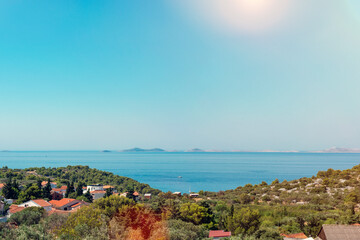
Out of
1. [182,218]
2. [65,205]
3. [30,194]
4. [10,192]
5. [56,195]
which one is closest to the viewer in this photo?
[182,218]

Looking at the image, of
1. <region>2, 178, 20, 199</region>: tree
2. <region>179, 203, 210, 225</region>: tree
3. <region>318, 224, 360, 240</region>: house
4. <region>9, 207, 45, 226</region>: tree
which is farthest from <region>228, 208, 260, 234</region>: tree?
<region>2, 178, 20, 199</region>: tree

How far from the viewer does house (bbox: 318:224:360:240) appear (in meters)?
17.4

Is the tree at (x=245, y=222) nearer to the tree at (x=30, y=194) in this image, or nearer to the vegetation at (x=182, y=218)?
the vegetation at (x=182, y=218)

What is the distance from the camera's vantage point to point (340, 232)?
17938 mm

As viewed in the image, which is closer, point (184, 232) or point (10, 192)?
point (184, 232)

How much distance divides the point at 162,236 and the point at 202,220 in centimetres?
903

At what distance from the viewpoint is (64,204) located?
41469 mm

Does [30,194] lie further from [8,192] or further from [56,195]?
[56,195]

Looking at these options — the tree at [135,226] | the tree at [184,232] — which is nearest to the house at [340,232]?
the tree at [184,232]

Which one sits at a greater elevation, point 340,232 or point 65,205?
point 340,232

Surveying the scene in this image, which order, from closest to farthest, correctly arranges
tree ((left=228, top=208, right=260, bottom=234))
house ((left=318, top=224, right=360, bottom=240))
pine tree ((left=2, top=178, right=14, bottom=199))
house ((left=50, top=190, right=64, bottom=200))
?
house ((left=318, top=224, right=360, bottom=240)) < tree ((left=228, top=208, right=260, bottom=234)) < pine tree ((left=2, top=178, right=14, bottom=199)) < house ((left=50, top=190, right=64, bottom=200))

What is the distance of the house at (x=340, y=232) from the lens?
17.4 m

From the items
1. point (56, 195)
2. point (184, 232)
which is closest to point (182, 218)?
point (184, 232)

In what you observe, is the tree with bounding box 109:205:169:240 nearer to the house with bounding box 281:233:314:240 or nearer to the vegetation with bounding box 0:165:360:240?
the vegetation with bounding box 0:165:360:240
